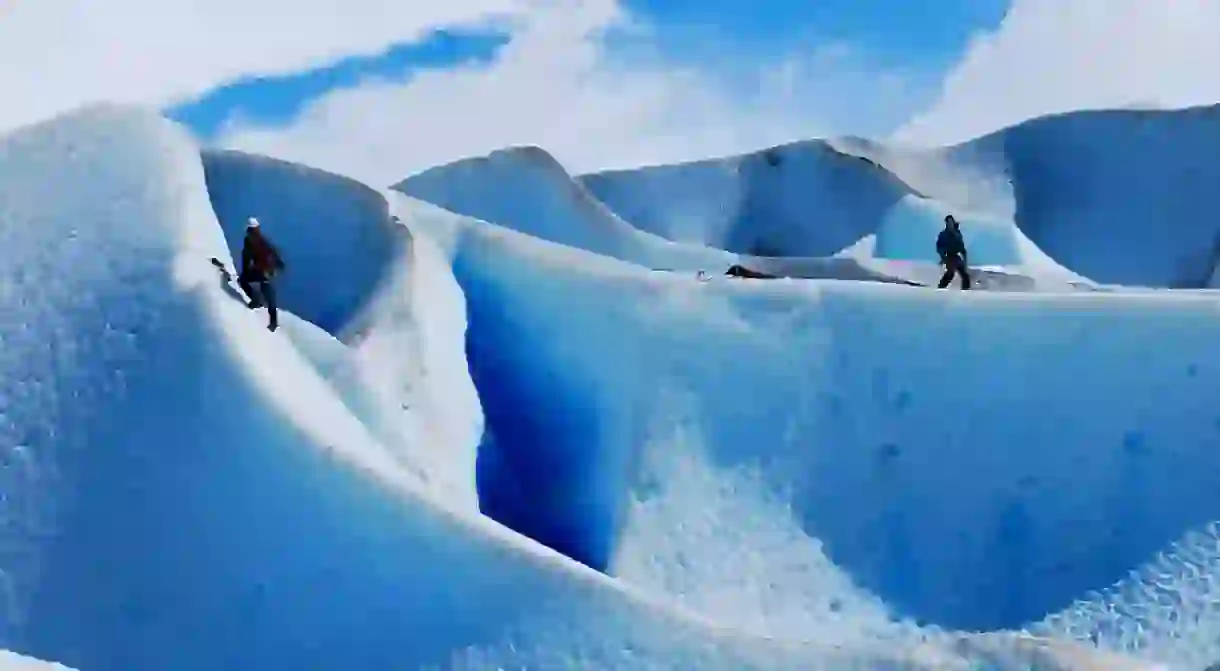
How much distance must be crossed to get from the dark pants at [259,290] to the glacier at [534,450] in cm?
30

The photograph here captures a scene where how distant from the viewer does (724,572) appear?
9.82 m

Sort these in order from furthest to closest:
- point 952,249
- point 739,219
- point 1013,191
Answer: point 1013,191 < point 739,219 < point 952,249

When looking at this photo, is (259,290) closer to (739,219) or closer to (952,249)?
(952,249)

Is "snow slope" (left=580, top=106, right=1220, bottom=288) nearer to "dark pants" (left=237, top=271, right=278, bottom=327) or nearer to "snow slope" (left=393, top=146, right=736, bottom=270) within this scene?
"snow slope" (left=393, top=146, right=736, bottom=270)

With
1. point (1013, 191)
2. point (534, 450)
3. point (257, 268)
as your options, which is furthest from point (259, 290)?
point (1013, 191)

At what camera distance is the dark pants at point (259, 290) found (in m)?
9.27

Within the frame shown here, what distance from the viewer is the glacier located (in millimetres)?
6809

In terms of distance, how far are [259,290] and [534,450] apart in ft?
10.8

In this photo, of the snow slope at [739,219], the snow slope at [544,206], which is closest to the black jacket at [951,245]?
the snow slope at [739,219]

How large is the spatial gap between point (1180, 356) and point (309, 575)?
7381 mm

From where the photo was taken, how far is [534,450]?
38.4 feet

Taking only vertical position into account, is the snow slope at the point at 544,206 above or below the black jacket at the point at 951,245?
below

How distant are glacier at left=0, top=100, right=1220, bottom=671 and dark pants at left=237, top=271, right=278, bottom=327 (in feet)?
0.98

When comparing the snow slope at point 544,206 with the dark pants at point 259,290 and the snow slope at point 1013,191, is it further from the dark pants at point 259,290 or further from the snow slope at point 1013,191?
the dark pants at point 259,290
